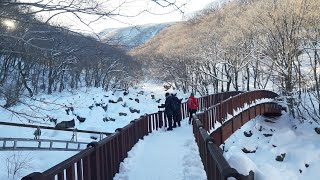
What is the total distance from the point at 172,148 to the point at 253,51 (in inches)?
1205

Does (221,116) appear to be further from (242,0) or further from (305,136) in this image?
(242,0)

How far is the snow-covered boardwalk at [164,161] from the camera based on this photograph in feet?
26.7

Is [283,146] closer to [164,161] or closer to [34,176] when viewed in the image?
[164,161]

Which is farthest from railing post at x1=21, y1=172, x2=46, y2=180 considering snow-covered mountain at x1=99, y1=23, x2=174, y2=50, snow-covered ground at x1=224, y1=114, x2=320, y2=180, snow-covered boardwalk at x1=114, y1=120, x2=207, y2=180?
snow-covered ground at x1=224, y1=114, x2=320, y2=180

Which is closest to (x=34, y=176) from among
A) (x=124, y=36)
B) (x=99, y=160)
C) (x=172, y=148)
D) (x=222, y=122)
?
(x=124, y=36)

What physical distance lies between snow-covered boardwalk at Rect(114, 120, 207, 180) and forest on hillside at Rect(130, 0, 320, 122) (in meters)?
2.81

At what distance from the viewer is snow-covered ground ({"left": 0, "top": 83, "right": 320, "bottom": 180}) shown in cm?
817

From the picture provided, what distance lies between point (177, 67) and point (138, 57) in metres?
16.9

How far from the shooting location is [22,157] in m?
21.6

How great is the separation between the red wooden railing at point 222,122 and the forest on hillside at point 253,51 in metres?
2.21

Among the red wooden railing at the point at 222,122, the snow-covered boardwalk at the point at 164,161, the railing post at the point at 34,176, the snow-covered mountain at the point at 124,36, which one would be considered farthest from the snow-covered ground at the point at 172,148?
the railing post at the point at 34,176

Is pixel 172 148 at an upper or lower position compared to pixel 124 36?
lower

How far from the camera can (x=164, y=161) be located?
9625 mm

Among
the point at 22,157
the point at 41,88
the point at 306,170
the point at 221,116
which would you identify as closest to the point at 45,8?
the point at 221,116
